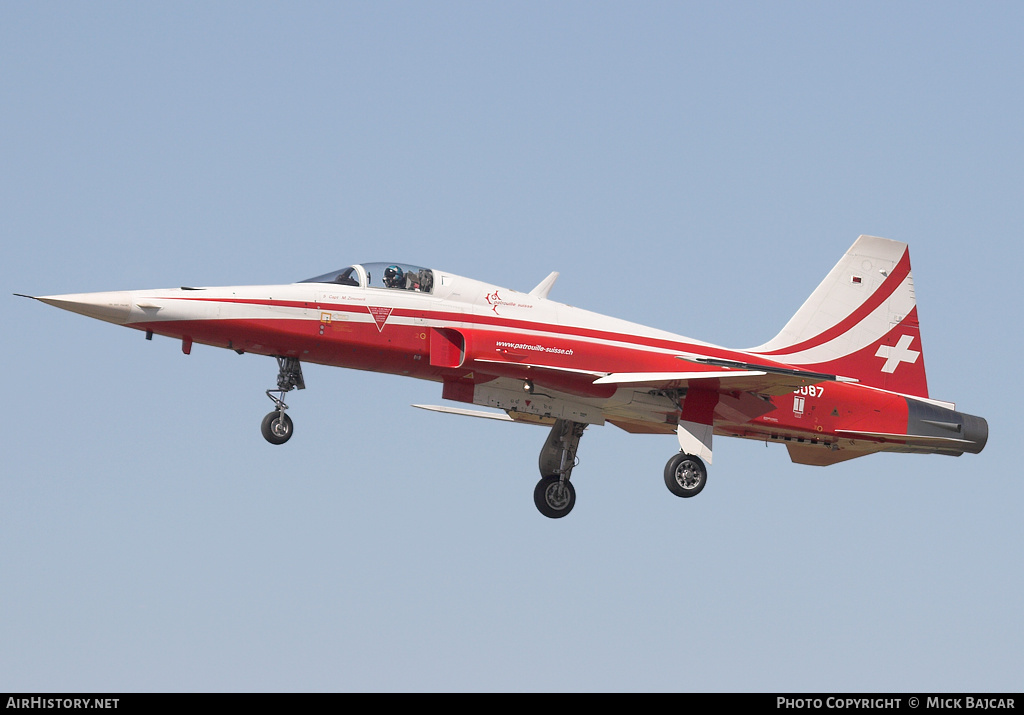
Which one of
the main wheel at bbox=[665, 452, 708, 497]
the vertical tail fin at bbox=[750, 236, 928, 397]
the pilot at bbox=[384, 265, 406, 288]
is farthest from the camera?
the vertical tail fin at bbox=[750, 236, 928, 397]

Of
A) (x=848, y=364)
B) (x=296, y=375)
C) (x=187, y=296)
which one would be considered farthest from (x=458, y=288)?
(x=848, y=364)

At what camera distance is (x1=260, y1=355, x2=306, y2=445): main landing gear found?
21594 mm

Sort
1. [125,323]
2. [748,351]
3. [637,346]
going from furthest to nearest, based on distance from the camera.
A: [748,351]
[637,346]
[125,323]

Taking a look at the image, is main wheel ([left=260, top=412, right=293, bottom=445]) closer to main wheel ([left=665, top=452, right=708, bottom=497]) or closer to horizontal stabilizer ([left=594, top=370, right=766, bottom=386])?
horizontal stabilizer ([left=594, top=370, right=766, bottom=386])

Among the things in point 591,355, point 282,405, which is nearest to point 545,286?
point 591,355

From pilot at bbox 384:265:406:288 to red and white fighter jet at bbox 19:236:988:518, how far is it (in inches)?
0.9

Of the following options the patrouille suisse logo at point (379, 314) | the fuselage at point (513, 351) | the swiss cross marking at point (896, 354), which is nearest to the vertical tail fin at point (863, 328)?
the swiss cross marking at point (896, 354)

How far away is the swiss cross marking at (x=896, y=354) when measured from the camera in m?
25.9

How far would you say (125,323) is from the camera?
20.8m

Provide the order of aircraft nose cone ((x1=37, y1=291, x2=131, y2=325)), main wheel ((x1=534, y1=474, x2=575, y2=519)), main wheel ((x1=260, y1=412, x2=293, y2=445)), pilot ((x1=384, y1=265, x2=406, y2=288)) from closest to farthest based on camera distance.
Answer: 1. aircraft nose cone ((x1=37, y1=291, x2=131, y2=325))
2. main wheel ((x1=260, y1=412, x2=293, y2=445))
3. pilot ((x1=384, y1=265, x2=406, y2=288))
4. main wheel ((x1=534, y1=474, x2=575, y2=519))

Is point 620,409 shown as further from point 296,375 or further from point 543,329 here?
point 296,375

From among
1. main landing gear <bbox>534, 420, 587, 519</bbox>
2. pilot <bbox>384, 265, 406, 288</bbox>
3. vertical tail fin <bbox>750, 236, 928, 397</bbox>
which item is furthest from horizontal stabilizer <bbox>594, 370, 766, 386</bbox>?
pilot <bbox>384, 265, 406, 288</bbox>
